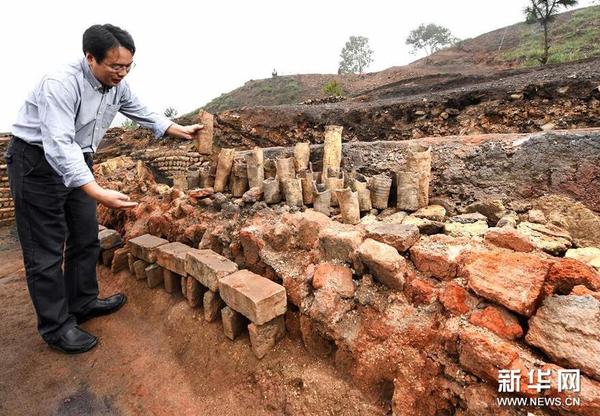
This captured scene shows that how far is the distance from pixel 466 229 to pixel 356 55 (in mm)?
39540

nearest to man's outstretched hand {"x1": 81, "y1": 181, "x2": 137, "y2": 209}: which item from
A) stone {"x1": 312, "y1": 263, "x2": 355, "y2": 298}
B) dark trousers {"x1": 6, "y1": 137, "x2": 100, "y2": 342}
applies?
dark trousers {"x1": 6, "y1": 137, "x2": 100, "y2": 342}

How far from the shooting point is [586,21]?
59.2 ft

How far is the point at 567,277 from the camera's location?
4.18 ft

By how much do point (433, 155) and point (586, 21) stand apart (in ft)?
76.3

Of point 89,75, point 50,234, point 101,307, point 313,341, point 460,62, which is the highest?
point 460,62

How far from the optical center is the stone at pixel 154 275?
262cm

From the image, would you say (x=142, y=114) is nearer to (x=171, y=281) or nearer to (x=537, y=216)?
(x=171, y=281)

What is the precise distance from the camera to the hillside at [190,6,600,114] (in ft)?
53.7

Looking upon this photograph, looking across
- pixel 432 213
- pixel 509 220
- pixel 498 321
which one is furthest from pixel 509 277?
pixel 432 213

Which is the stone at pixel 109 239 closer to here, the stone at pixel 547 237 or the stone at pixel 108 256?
the stone at pixel 108 256

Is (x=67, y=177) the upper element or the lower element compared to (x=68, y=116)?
lower

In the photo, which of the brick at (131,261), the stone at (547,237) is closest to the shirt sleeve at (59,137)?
the brick at (131,261)

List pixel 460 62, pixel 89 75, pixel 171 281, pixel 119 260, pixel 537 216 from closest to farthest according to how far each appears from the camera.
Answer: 1. pixel 89 75
2. pixel 537 216
3. pixel 171 281
4. pixel 119 260
5. pixel 460 62

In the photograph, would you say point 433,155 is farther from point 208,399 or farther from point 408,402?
point 208,399
